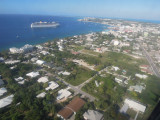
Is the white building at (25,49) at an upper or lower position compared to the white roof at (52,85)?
upper

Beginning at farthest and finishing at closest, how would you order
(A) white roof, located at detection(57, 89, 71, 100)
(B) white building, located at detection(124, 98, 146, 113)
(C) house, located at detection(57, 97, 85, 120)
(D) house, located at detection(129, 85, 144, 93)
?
(D) house, located at detection(129, 85, 144, 93)
(A) white roof, located at detection(57, 89, 71, 100)
(B) white building, located at detection(124, 98, 146, 113)
(C) house, located at detection(57, 97, 85, 120)

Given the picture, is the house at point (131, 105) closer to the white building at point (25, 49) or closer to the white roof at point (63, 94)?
the white roof at point (63, 94)

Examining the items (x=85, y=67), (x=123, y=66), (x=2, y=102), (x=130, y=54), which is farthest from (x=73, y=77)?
(x=130, y=54)

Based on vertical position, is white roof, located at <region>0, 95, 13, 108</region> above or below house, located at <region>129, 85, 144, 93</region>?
below

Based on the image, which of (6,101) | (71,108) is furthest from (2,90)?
(71,108)

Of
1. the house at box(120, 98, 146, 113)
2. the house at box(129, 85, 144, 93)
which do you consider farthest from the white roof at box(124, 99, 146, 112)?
the house at box(129, 85, 144, 93)

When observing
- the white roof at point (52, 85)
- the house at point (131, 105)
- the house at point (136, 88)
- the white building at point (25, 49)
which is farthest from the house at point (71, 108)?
the white building at point (25, 49)

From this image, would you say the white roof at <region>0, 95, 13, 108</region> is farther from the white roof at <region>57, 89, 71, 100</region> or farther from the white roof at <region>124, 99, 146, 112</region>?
the white roof at <region>124, 99, 146, 112</region>

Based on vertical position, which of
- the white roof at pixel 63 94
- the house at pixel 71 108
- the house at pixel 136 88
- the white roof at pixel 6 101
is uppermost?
the house at pixel 136 88

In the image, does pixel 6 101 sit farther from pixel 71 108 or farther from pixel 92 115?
pixel 92 115
